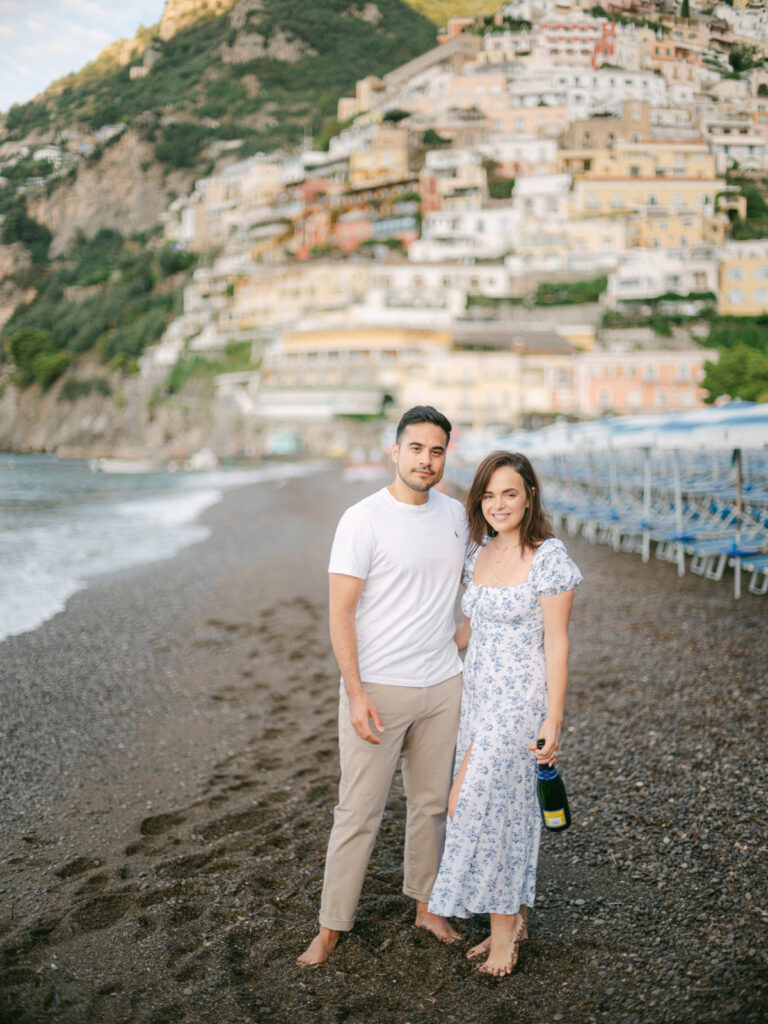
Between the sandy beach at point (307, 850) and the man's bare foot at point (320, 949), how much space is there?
0.05 m

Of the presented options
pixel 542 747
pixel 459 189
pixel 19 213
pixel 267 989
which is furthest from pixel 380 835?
pixel 19 213

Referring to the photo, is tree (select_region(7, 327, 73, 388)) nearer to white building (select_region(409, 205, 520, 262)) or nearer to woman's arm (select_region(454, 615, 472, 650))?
white building (select_region(409, 205, 520, 262))

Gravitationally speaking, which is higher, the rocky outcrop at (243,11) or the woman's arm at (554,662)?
the rocky outcrop at (243,11)

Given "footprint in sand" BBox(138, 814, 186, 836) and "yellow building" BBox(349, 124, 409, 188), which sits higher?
"yellow building" BBox(349, 124, 409, 188)

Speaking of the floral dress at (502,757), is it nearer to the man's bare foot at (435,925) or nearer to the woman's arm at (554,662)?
the woman's arm at (554,662)

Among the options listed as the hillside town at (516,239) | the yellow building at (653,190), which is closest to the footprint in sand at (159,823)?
the hillside town at (516,239)

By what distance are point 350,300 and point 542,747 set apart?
63122 mm

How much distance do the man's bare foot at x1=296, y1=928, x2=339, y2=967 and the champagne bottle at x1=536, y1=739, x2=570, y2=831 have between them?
2.75 feet

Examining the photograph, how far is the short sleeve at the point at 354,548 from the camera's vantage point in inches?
102

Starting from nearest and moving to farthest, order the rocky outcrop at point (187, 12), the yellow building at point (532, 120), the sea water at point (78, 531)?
the sea water at point (78, 531), the yellow building at point (532, 120), the rocky outcrop at point (187, 12)

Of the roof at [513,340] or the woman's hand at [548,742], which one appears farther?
the roof at [513,340]

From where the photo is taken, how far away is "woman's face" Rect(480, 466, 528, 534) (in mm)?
2604

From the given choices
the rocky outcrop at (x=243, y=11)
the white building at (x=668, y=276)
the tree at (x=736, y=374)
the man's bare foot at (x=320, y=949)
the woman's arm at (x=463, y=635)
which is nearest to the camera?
the man's bare foot at (x=320, y=949)

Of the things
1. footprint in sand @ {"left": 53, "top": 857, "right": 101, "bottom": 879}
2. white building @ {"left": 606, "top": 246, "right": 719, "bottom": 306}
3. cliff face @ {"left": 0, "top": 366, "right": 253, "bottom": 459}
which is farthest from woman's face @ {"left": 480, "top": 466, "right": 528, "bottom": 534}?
cliff face @ {"left": 0, "top": 366, "right": 253, "bottom": 459}
